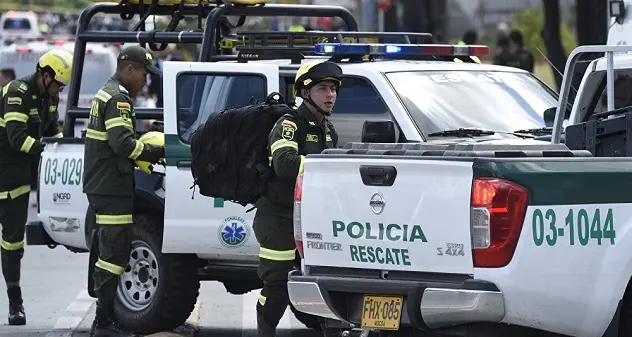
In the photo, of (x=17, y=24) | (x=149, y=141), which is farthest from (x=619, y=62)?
(x=17, y=24)

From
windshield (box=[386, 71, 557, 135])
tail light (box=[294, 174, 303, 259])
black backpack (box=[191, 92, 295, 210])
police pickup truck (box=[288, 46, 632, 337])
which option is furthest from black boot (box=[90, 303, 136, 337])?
police pickup truck (box=[288, 46, 632, 337])

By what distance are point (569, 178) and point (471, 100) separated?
3.28 metres

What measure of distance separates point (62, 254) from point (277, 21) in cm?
2803

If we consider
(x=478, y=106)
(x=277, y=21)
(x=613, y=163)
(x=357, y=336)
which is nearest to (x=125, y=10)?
(x=478, y=106)

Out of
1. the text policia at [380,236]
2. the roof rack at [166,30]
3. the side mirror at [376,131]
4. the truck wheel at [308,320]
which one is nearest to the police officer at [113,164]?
the roof rack at [166,30]

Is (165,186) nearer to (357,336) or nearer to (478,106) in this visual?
(478,106)

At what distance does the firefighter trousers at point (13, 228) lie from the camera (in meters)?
11.0

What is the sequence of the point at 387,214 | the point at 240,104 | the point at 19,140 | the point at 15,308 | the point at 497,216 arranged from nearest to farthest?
the point at 497,216, the point at 387,214, the point at 240,104, the point at 19,140, the point at 15,308

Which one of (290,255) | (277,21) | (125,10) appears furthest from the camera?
(277,21)

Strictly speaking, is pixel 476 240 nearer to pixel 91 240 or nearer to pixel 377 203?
pixel 377 203

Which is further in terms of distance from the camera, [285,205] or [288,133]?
[285,205]

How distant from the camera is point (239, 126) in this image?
8.63m

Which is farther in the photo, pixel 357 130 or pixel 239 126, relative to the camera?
pixel 357 130

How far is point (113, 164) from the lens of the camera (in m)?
9.83
